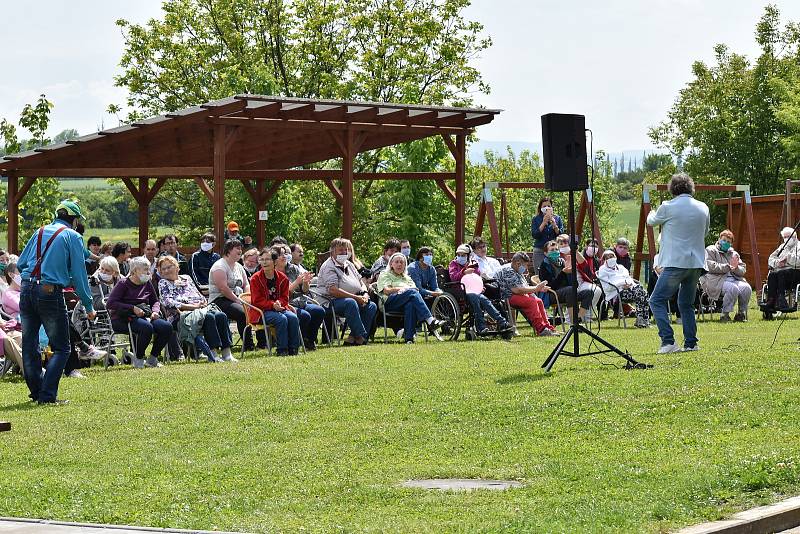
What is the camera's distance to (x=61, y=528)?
6.75 m

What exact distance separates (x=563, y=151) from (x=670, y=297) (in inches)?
94.7

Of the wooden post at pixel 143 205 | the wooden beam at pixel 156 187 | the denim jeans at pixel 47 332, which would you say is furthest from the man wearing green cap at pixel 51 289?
the wooden post at pixel 143 205

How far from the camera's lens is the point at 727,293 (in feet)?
68.5

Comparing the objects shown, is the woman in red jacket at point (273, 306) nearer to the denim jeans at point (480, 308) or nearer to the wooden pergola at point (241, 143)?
the denim jeans at point (480, 308)

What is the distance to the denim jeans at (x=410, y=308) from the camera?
17828 mm

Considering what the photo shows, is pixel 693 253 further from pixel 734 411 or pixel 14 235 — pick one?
pixel 14 235

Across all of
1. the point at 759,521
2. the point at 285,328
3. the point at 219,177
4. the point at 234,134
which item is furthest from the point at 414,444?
the point at 234,134

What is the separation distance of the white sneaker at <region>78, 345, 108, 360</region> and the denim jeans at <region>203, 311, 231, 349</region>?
4.31ft

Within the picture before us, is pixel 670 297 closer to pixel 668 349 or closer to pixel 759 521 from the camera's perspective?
pixel 668 349

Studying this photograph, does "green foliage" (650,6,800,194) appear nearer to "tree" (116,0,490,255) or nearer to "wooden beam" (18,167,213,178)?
"tree" (116,0,490,255)

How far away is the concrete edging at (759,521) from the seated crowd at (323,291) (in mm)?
5677

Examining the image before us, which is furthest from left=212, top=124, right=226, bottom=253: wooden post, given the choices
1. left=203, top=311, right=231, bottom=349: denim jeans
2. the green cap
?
the green cap

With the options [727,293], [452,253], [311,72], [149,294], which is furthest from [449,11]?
[149,294]

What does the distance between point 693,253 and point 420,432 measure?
5629 mm
